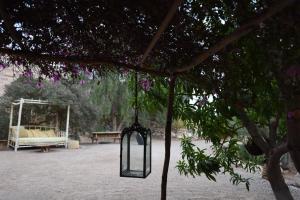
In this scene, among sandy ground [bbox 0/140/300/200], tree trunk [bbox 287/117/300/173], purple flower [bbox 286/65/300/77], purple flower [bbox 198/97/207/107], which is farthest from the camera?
sandy ground [bbox 0/140/300/200]

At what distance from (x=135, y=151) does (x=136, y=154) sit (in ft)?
0.08

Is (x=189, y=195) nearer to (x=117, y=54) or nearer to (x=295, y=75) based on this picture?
(x=117, y=54)

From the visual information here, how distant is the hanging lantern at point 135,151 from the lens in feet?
7.44

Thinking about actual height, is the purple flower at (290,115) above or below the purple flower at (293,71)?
below

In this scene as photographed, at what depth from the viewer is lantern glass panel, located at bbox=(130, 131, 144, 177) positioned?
7.51 ft

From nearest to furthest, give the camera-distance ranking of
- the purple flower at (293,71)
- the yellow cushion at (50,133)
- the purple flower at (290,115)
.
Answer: the purple flower at (293,71) → the purple flower at (290,115) → the yellow cushion at (50,133)

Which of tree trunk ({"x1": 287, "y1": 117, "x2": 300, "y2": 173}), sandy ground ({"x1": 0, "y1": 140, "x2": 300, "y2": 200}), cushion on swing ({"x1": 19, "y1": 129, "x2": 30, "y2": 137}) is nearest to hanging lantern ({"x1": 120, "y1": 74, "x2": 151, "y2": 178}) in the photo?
tree trunk ({"x1": 287, "y1": 117, "x2": 300, "y2": 173})

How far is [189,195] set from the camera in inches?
232

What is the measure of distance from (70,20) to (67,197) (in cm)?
→ 436

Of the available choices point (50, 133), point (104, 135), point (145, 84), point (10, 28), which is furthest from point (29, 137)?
point (10, 28)

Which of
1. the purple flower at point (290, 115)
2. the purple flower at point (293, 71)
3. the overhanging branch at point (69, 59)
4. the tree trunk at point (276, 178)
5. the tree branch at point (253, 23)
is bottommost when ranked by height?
the tree trunk at point (276, 178)

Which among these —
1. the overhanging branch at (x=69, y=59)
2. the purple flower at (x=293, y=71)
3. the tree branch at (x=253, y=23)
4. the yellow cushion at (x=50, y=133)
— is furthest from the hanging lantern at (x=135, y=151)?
the yellow cushion at (x=50, y=133)

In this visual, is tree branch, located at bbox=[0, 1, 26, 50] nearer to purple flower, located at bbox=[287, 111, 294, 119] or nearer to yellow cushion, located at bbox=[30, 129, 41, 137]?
purple flower, located at bbox=[287, 111, 294, 119]

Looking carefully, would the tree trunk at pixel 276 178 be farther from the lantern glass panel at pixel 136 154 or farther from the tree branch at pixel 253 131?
the lantern glass panel at pixel 136 154
